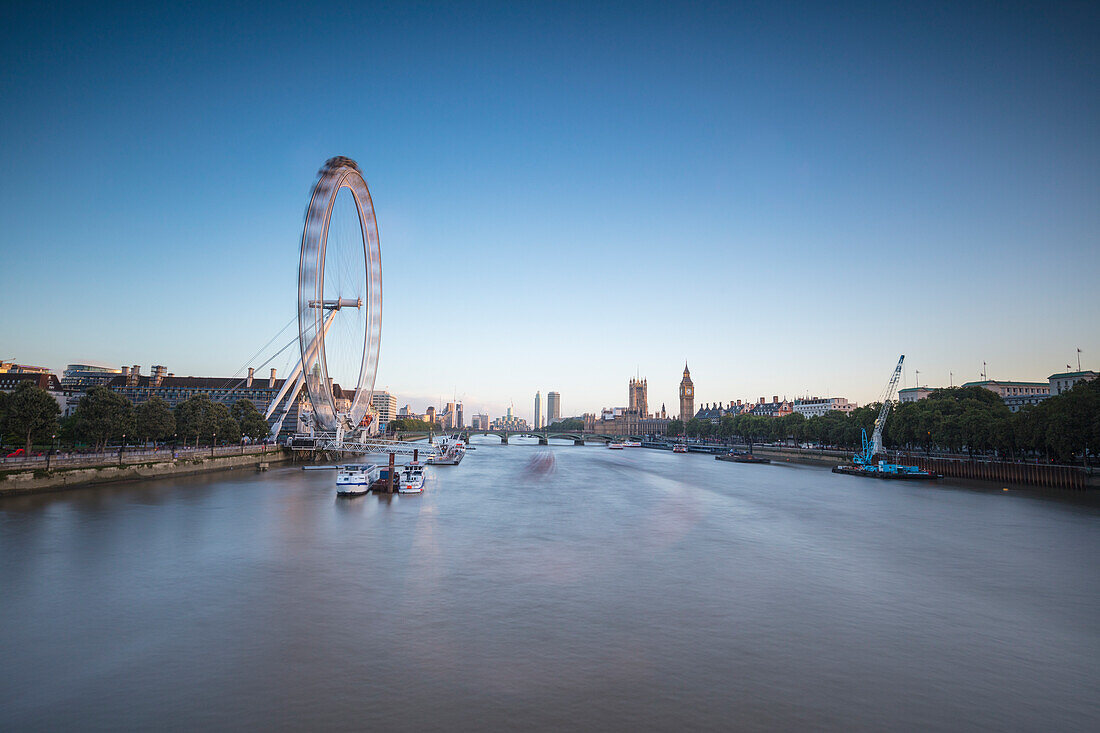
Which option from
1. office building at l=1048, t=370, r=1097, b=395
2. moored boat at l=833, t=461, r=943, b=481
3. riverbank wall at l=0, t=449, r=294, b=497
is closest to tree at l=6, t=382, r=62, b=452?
riverbank wall at l=0, t=449, r=294, b=497

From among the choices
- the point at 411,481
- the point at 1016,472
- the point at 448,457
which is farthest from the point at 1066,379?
the point at 411,481

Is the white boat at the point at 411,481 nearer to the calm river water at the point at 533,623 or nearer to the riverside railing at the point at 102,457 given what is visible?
the calm river water at the point at 533,623

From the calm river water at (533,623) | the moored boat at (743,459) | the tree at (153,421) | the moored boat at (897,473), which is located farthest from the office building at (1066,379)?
the tree at (153,421)

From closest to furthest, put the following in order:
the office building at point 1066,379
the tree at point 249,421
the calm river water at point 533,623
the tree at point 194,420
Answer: the calm river water at point 533,623, the tree at point 194,420, the tree at point 249,421, the office building at point 1066,379

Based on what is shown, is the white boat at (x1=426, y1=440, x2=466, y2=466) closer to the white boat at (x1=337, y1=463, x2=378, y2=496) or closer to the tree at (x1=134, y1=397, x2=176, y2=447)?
the tree at (x1=134, y1=397, x2=176, y2=447)

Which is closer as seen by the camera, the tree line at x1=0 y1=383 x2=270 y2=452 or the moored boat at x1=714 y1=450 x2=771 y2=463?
the tree line at x1=0 y1=383 x2=270 y2=452

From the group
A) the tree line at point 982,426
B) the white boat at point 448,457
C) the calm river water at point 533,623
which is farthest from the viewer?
the white boat at point 448,457

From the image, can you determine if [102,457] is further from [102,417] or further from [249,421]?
[249,421]
